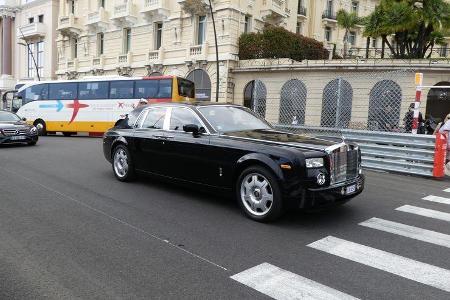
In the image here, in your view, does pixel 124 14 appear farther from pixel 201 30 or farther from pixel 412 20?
pixel 412 20

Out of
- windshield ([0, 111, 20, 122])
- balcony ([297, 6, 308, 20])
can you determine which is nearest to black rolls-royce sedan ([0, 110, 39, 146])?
windshield ([0, 111, 20, 122])

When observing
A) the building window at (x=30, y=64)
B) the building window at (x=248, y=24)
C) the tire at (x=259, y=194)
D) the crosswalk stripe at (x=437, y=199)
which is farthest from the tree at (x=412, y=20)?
the building window at (x=30, y=64)

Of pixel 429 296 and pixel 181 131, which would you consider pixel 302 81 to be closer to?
pixel 181 131

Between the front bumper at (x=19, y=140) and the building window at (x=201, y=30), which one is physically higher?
the building window at (x=201, y=30)

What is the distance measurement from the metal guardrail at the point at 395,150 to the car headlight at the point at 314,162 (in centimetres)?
Answer: 421

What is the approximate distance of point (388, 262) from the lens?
13.9ft

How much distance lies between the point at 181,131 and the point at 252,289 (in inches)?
145

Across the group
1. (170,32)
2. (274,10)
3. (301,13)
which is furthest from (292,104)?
(301,13)

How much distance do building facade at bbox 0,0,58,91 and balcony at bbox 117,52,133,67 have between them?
14394 millimetres

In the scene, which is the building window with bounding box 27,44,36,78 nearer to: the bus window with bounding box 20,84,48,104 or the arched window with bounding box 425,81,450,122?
the bus window with bounding box 20,84,48,104

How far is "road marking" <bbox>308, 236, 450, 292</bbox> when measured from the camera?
385 cm

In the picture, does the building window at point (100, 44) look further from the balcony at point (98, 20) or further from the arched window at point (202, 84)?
the arched window at point (202, 84)

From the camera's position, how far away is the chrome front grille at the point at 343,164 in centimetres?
539

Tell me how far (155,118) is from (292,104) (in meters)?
11.9
